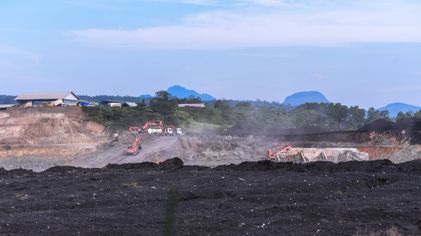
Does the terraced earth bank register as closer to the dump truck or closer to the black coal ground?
the dump truck

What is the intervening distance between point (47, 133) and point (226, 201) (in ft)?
116

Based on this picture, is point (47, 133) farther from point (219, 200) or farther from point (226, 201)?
point (226, 201)

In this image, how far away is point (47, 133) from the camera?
154 ft

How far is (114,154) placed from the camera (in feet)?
128

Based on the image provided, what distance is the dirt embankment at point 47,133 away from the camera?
43.3 m

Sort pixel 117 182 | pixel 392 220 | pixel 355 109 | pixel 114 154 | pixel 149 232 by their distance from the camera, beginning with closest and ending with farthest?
1. pixel 149 232
2. pixel 392 220
3. pixel 117 182
4. pixel 114 154
5. pixel 355 109

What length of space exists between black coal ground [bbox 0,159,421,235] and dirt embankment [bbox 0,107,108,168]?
22693 millimetres

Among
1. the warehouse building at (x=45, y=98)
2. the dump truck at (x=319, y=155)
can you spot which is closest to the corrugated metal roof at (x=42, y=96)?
the warehouse building at (x=45, y=98)

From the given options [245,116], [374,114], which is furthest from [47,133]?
[374,114]

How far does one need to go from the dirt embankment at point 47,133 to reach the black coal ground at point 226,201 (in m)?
22.7

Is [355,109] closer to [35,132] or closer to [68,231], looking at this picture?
[35,132]

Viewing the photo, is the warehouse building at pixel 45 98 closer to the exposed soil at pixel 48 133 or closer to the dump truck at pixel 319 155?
the exposed soil at pixel 48 133

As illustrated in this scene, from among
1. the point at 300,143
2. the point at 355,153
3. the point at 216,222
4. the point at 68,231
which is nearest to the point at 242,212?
the point at 216,222

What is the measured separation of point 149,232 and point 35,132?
3829 cm
